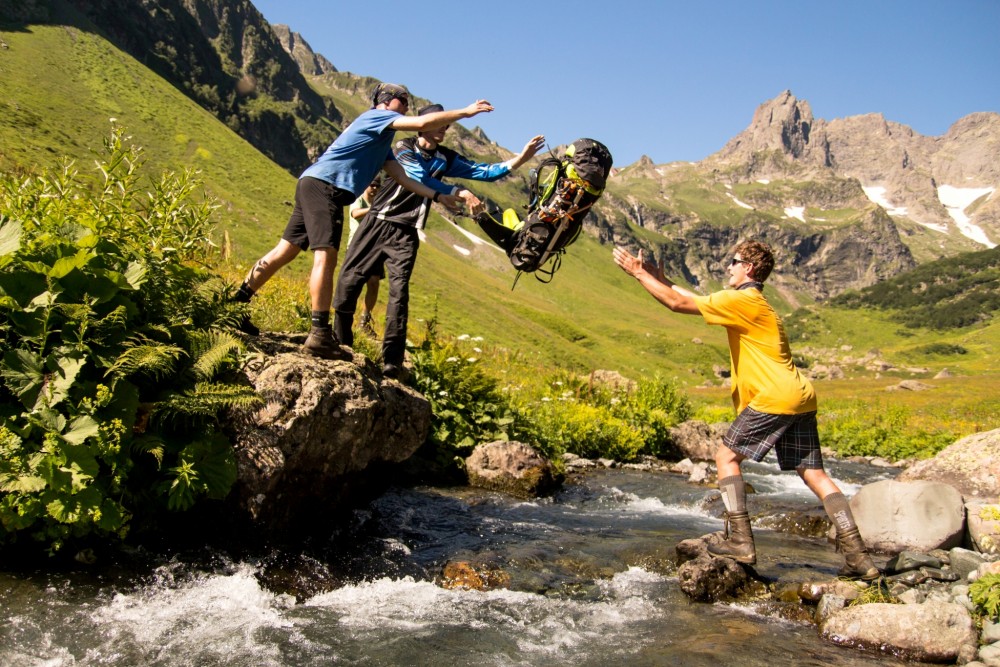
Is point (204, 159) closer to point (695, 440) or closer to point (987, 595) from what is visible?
point (695, 440)

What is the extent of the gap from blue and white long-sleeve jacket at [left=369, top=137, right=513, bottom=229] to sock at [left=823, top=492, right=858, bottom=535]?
5.29 m

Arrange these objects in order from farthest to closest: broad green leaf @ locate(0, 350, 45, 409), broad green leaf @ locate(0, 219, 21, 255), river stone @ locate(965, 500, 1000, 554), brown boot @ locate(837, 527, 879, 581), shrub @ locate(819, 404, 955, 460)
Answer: shrub @ locate(819, 404, 955, 460) → river stone @ locate(965, 500, 1000, 554) → brown boot @ locate(837, 527, 879, 581) → broad green leaf @ locate(0, 219, 21, 255) → broad green leaf @ locate(0, 350, 45, 409)

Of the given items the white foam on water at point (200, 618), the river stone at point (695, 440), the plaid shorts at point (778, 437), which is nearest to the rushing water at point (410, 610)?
the white foam on water at point (200, 618)

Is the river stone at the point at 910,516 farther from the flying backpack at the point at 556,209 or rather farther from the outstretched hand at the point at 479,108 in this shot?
the outstretched hand at the point at 479,108

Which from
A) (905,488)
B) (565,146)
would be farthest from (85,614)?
(905,488)

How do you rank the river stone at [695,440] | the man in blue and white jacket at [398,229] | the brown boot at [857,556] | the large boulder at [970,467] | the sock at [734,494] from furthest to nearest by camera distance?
the river stone at [695,440] < the large boulder at [970,467] < the man in blue and white jacket at [398,229] < the sock at [734,494] < the brown boot at [857,556]

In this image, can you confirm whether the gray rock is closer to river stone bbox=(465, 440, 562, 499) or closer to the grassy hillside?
river stone bbox=(465, 440, 562, 499)

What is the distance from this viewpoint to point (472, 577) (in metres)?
7.91

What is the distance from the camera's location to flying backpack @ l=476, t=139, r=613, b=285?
7.38 metres

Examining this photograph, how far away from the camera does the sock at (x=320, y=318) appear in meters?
8.12

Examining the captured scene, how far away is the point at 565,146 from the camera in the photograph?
25.8 feet

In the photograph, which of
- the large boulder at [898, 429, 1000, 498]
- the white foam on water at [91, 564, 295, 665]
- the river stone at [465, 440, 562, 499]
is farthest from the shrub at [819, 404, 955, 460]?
the white foam on water at [91, 564, 295, 665]

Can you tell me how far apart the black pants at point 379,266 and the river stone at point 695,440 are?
13297 millimetres

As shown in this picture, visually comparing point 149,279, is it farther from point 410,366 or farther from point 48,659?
point 410,366
